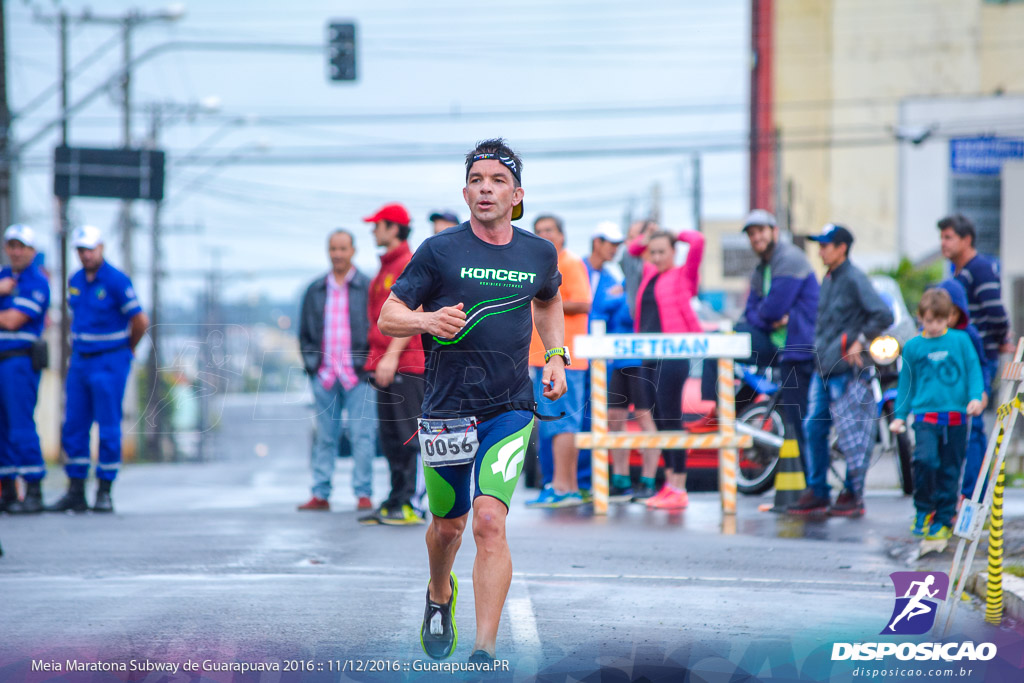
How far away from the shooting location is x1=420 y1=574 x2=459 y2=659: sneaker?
470 centimetres

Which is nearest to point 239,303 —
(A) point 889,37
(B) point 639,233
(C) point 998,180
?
(A) point 889,37

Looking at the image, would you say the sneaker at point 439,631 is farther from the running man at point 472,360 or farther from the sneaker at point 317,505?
the sneaker at point 317,505

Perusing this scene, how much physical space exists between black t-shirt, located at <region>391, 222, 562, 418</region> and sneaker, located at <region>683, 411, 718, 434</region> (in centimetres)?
487

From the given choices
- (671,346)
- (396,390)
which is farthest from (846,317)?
(396,390)

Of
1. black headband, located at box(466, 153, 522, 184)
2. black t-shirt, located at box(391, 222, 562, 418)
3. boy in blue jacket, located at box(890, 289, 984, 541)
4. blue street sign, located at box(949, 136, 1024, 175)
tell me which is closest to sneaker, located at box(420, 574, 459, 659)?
black t-shirt, located at box(391, 222, 562, 418)

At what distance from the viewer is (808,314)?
9.54 m

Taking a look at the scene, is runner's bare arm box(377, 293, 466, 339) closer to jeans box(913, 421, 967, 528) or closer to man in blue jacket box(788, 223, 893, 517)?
jeans box(913, 421, 967, 528)

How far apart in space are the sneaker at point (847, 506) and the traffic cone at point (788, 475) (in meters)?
0.33

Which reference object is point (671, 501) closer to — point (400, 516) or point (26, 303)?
point (400, 516)

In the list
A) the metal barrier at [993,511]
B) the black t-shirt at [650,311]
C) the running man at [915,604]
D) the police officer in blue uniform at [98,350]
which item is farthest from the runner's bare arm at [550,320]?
the police officer in blue uniform at [98,350]

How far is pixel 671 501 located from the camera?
9.66m

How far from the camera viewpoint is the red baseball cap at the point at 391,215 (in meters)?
9.01

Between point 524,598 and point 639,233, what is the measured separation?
Result: 5.84 m

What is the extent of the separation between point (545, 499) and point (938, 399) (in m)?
3.26
